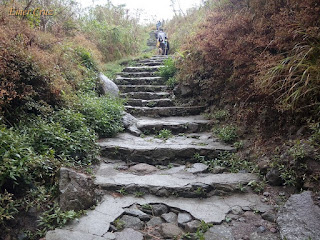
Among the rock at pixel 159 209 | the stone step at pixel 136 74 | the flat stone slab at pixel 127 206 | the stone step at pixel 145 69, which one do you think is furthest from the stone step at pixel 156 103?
the rock at pixel 159 209

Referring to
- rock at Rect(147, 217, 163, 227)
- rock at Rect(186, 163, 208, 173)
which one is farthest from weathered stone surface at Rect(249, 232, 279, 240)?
rock at Rect(186, 163, 208, 173)

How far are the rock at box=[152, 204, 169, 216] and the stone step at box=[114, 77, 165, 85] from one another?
16.8ft

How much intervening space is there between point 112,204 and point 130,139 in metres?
1.84

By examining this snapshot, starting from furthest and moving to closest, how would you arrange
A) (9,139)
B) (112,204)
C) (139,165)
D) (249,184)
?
(139,165) < (249,184) < (112,204) < (9,139)

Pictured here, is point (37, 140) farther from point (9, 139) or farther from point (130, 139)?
point (130, 139)

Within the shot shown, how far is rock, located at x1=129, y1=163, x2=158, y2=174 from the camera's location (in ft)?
12.3

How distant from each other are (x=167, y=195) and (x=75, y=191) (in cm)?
115

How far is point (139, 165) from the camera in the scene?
12.8ft

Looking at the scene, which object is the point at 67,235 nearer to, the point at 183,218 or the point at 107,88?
the point at 183,218

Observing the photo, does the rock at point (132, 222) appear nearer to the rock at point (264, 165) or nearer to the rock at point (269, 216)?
the rock at point (269, 216)

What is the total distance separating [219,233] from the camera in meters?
2.48

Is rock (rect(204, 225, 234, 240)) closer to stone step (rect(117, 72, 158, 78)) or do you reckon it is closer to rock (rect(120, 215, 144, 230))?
rock (rect(120, 215, 144, 230))

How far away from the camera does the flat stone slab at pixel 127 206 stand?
7.71 ft

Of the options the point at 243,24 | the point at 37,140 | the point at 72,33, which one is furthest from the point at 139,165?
the point at 72,33
